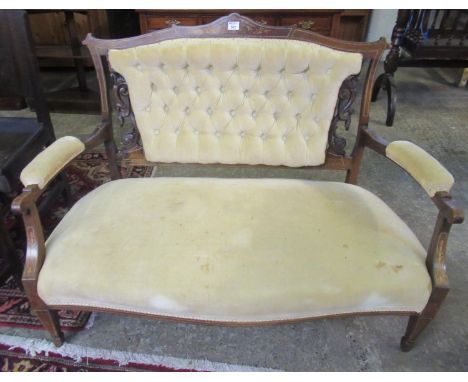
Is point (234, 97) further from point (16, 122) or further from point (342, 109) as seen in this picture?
point (16, 122)

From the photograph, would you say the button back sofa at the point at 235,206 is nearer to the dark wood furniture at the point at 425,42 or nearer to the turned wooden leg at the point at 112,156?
the turned wooden leg at the point at 112,156

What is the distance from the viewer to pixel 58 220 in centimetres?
189

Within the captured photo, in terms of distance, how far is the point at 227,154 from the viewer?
1.44 m

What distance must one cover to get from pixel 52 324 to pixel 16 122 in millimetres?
981

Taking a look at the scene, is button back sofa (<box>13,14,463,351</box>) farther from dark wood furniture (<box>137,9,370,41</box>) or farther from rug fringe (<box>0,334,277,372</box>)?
dark wood furniture (<box>137,9,370,41</box>)

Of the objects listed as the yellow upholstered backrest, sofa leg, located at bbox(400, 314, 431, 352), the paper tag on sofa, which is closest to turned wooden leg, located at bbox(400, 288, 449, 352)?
sofa leg, located at bbox(400, 314, 431, 352)

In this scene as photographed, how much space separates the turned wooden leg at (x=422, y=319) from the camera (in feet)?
3.54

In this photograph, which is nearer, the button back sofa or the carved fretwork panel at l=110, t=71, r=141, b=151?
the button back sofa

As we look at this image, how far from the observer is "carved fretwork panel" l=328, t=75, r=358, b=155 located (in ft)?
4.40

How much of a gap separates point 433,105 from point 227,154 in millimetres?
2525

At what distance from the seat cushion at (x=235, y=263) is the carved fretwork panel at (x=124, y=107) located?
1.06 ft

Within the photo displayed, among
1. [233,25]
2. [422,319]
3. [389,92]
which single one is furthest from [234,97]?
[389,92]

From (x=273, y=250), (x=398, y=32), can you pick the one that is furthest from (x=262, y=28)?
(x=398, y=32)

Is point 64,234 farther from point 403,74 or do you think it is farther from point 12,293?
point 403,74
